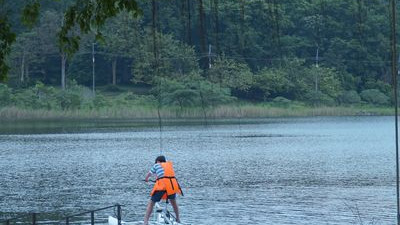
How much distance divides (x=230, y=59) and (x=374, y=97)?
2657cm

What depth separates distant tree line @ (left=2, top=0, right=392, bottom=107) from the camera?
5872 centimetres

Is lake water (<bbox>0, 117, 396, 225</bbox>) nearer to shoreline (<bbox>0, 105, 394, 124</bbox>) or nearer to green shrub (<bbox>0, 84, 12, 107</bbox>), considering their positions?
shoreline (<bbox>0, 105, 394, 124</bbox>)

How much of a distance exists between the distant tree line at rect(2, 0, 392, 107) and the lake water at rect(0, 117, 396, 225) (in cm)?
417

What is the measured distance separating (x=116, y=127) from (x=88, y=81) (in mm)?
12369

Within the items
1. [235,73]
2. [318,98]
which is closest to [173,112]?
[318,98]

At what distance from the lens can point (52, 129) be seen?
3182 inches

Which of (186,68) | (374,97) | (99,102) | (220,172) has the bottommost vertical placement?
(220,172)

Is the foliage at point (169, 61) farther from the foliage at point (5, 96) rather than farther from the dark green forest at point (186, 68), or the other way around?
the foliage at point (5, 96)

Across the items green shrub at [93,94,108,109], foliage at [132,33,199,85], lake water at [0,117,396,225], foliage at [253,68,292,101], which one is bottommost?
lake water at [0,117,396,225]

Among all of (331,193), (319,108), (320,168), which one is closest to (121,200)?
(331,193)

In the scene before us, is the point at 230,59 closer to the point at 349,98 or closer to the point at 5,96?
the point at 5,96

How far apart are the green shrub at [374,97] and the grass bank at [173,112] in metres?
3.18

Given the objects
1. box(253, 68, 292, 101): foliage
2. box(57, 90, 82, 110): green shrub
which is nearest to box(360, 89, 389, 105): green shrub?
box(253, 68, 292, 101): foliage

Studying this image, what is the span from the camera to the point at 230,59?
6141 centimetres
